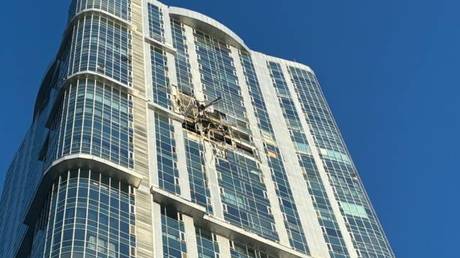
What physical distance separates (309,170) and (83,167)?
28634 millimetres

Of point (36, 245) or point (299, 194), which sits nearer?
point (36, 245)

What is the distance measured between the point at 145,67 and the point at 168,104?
5.64 m

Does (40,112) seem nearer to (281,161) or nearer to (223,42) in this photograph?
(223,42)

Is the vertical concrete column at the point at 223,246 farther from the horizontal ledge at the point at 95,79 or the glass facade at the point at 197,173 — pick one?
the horizontal ledge at the point at 95,79

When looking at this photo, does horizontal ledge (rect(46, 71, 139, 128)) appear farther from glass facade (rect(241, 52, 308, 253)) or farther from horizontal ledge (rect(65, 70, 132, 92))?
glass facade (rect(241, 52, 308, 253))

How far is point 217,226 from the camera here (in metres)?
72.6

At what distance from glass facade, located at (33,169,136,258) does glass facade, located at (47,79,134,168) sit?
286cm

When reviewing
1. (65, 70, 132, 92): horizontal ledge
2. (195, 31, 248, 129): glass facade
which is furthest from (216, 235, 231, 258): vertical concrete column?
(195, 31, 248, 129): glass facade

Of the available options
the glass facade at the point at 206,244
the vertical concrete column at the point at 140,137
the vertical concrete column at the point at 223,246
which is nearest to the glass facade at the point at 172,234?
the vertical concrete column at the point at 140,137

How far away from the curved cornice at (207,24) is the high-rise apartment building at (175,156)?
6.6 inches

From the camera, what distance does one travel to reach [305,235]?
258 ft

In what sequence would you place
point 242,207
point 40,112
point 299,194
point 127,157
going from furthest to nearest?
point 40,112 < point 299,194 < point 242,207 < point 127,157

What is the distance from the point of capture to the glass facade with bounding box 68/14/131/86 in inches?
3265

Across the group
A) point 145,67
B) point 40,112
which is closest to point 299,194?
point 145,67
